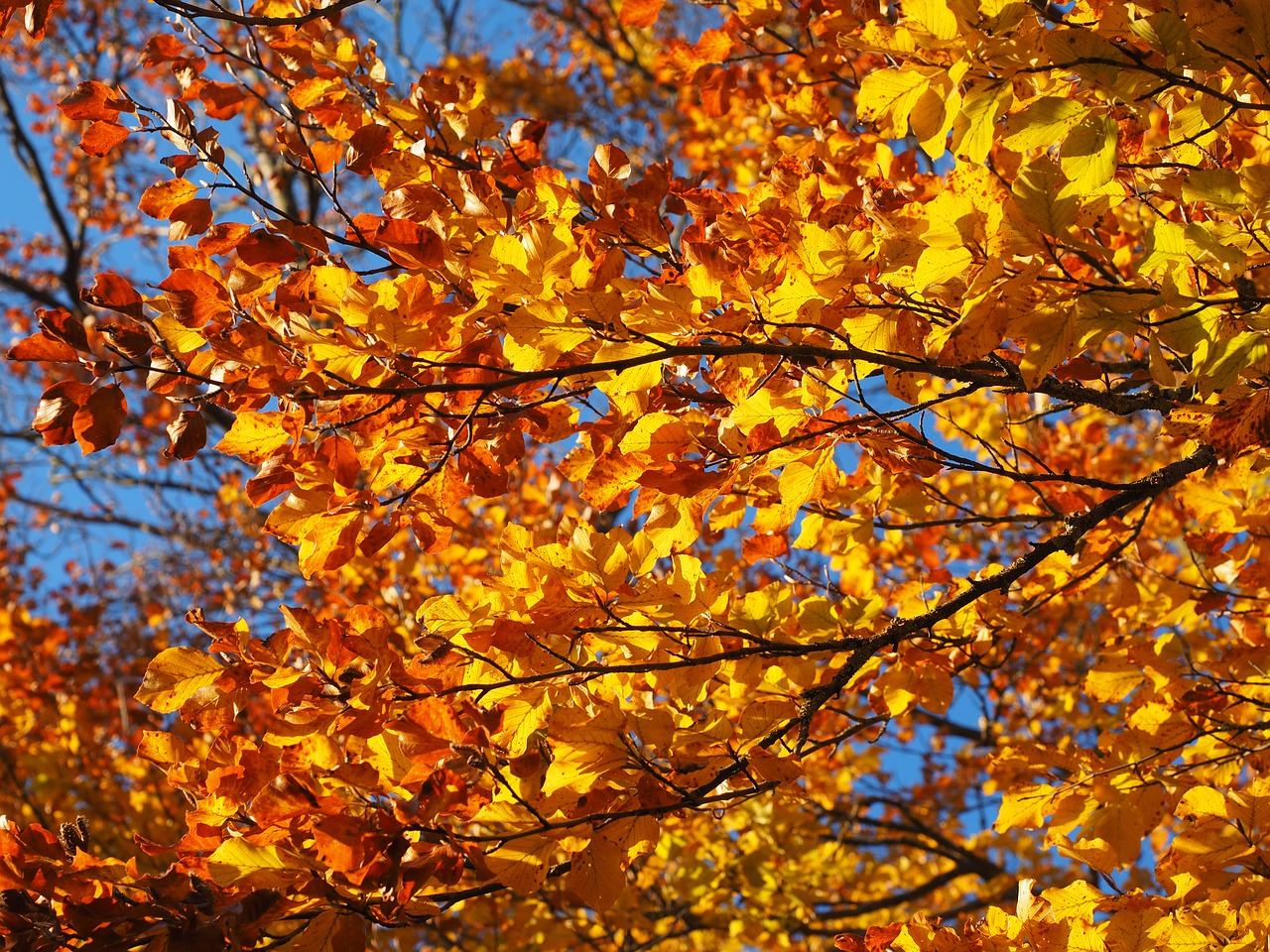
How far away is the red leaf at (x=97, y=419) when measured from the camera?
138cm

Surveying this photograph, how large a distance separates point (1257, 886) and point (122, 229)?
11.5 m

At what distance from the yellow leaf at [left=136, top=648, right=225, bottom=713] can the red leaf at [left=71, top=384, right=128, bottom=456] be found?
15.9 inches

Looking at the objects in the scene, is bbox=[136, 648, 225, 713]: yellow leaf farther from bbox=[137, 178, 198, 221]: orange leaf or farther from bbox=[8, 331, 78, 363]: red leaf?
bbox=[137, 178, 198, 221]: orange leaf

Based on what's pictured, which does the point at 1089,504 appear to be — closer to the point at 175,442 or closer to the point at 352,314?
the point at 352,314

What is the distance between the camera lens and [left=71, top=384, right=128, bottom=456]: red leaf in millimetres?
1381

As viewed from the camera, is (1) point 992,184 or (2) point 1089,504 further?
(2) point 1089,504

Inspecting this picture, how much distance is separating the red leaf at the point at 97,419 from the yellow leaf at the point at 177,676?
0.40m

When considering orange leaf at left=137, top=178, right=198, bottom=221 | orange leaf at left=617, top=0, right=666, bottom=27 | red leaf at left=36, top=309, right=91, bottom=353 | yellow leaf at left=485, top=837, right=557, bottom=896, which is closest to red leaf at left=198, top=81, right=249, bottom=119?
orange leaf at left=137, top=178, right=198, bottom=221

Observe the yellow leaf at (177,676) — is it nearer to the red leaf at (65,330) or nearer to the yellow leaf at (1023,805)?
the red leaf at (65,330)

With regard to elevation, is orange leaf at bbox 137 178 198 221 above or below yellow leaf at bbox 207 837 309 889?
above

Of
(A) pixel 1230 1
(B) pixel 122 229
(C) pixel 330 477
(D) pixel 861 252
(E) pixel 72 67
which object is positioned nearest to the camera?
(A) pixel 1230 1

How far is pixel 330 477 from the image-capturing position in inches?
61.1

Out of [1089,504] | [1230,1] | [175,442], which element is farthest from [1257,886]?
[175,442]

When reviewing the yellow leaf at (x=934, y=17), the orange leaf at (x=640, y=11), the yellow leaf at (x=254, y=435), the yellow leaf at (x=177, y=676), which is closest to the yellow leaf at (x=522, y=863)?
the yellow leaf at (x=177, y=676)
